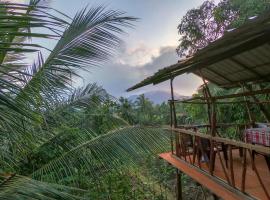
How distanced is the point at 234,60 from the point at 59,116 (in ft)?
9.91

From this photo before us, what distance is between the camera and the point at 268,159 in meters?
4.23

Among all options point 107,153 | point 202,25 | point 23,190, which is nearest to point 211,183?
point 107,153

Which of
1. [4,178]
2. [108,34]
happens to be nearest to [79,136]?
[108,34]

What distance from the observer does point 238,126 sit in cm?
627

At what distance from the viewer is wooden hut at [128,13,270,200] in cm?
303

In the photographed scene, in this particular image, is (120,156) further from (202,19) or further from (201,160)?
(202,19)

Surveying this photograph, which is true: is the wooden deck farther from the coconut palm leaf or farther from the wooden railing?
the coconut palm leaf

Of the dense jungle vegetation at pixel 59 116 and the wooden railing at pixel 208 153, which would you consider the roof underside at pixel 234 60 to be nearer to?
the dense jungle vegetation at pixel 59 116

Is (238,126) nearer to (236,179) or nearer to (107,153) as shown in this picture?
(236,179)

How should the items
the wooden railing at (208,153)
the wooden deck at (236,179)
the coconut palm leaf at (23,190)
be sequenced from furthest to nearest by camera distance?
the wooden railing at (208,153), the wooden deck at (236,179), the coconut palm leaf at (23,190)

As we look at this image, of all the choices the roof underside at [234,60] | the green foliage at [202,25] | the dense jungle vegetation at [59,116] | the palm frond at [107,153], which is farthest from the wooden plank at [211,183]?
the green foliage at [202,25]

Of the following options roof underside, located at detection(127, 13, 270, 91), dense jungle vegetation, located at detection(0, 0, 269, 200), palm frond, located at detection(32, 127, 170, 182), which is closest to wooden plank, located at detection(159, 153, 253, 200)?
dense jungle vegetation, located at detection(0, 0, 269, 200)

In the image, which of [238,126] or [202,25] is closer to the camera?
[238,126]

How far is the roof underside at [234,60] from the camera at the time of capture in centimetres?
259
